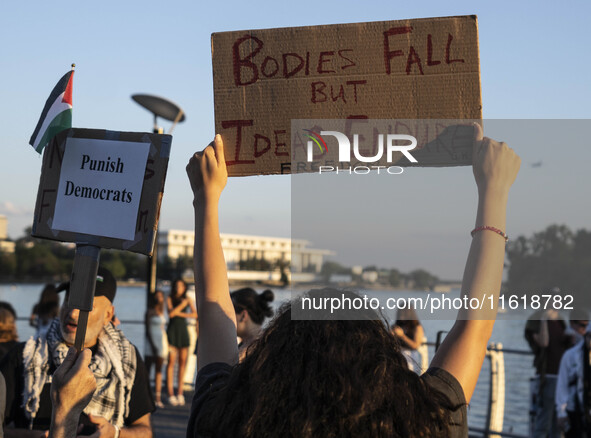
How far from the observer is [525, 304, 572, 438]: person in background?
31.3 feet

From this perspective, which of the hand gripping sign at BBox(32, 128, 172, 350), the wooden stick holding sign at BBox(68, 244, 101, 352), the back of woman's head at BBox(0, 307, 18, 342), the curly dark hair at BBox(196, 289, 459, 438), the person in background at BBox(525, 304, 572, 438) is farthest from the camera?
the person in background at BBox(525, 304, 572, 438)

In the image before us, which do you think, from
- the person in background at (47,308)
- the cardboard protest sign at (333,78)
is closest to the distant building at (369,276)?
the cardboard protest sign at (333,78)

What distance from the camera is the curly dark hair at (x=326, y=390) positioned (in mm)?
1772

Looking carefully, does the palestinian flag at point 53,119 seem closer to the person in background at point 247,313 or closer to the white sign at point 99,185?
the white sign at point 99,185

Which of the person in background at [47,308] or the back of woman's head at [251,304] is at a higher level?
the person in background at [47,308]

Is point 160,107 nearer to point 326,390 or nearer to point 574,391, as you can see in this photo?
point 574,391

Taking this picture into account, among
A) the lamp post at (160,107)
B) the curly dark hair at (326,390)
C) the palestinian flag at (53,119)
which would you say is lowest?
the curly dark hair at (326,390)

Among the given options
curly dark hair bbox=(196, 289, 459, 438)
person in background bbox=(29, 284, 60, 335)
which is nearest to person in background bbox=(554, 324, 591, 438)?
person in background bbox=(29, 284, 60, 335)

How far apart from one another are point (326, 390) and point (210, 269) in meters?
0.64

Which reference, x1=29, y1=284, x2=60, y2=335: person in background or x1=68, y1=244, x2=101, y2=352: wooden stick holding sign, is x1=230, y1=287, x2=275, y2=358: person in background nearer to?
x1=68, y1=244, x2=101, y2=352: wooden stick holding sign

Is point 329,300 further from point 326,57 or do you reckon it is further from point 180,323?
point 180,323

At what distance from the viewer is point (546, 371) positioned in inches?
378

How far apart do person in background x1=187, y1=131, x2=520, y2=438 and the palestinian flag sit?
99cm

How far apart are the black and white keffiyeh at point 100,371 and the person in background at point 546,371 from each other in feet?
22.2
